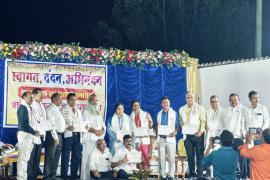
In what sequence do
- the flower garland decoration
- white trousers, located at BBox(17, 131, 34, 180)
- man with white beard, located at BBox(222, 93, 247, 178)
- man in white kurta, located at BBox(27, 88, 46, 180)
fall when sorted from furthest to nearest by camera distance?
the flower garland decoration, man with white beard, located at BBox(222, 93, 247, 178), man in white kurta, located at BBox(27, 88, 46, 180), white trousers, located at BBox(17, 131, 34, 180)

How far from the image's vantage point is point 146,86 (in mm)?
17094

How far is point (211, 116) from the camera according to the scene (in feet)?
49.1

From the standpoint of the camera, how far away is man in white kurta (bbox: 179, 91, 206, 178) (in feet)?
48.2

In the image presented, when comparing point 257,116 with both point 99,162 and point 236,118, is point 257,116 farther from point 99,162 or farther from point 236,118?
point 99,162

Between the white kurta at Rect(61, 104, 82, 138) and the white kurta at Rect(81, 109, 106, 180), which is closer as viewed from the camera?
the white kurta at Rect(61, 104, 82, 138)

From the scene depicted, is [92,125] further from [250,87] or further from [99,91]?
[250,87]

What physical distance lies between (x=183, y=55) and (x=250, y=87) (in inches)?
72.7

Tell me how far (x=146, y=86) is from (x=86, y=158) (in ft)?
10.6

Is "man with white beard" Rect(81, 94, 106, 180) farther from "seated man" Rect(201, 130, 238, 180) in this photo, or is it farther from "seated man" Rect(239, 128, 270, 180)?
"seated man" Rect(239, 128, 270, 180)

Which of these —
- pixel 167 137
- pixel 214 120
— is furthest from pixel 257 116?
pixel 167 137

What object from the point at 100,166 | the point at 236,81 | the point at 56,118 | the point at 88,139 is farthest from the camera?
the point at 236,81

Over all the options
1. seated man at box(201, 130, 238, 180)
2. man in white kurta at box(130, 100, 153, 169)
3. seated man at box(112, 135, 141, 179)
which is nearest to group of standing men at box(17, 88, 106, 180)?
seated man at box(112, 135, 141, 179)

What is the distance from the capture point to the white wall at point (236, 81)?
16.1 meters

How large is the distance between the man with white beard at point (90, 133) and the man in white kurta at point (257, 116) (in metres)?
2.99
